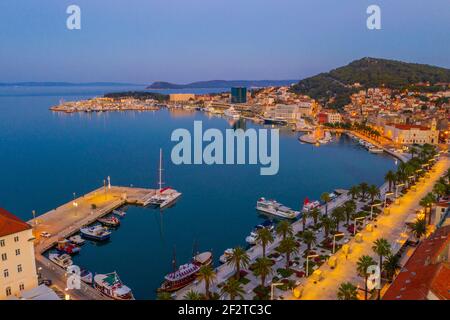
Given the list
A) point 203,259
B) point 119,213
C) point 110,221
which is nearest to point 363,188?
point 203,259

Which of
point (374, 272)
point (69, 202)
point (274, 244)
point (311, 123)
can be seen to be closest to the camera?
point (374, 272)

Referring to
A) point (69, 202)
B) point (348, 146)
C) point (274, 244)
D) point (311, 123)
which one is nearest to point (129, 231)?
point (69, 202)

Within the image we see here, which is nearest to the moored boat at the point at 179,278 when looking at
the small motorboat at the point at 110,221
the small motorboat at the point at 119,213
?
the small motorboat at the point at 110,221

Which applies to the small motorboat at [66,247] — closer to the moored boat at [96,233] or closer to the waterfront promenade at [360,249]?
the moored boat at [96,233]

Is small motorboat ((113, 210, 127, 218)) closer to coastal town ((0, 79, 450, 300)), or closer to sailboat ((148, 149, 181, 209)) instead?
coastal town ((0, 79, 450, 300))
